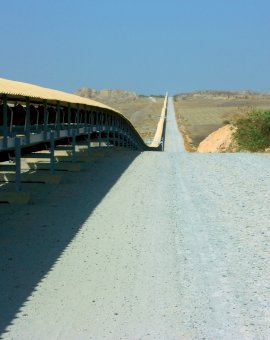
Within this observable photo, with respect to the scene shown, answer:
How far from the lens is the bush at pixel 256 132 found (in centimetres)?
3847

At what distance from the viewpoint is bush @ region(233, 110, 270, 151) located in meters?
38.5

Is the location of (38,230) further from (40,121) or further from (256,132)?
(256,132)

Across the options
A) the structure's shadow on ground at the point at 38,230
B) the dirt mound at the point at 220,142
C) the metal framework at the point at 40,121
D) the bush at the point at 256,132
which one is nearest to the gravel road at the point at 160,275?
the structure's shadow on ground at the point at 38,230

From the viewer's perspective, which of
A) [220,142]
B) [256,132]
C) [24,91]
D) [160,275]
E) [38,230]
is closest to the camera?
[160,275]

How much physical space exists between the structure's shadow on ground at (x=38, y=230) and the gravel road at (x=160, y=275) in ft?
0.41

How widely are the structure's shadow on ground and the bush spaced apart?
2283 cm

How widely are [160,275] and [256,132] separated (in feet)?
108

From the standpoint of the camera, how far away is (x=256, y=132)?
127 feet

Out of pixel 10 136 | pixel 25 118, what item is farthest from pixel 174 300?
pixel 25 118

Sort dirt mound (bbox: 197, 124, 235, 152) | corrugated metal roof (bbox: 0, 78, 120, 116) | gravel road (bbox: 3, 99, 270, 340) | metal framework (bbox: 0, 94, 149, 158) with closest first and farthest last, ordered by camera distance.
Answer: gravel road (bbox: 3, 99, 270, 340)
corrugated metal roof (bbox: 0, 78, 120, 116)
metal framework (bbox: 0, 94, 149, 158)
dirt mound (bbox: 197, 124, 235, 152)

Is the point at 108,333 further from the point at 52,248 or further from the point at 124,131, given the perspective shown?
the point at 124,131

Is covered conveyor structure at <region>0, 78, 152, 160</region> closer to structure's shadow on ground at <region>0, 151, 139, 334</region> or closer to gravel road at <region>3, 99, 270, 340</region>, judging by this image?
structure's shadow on ground at <region>0, 151, 139, 334</region>

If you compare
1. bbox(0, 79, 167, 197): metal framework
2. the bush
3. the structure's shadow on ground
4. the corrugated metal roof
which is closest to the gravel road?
the structure's shadow on ground

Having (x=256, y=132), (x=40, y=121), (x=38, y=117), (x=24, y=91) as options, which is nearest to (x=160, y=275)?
(x=24, y=91)
